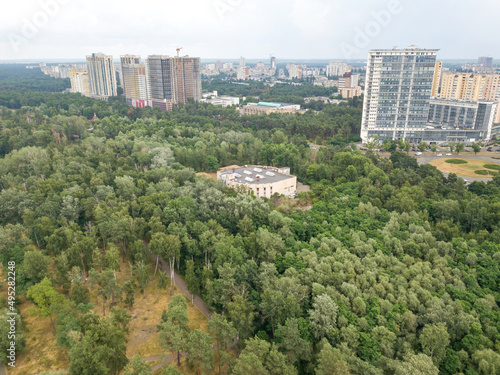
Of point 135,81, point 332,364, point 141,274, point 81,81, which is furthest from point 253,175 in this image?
point 81,81

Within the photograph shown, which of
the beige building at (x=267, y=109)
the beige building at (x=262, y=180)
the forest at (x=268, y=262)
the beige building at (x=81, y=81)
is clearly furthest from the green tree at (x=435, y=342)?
the beige building at (x=81, y=81)

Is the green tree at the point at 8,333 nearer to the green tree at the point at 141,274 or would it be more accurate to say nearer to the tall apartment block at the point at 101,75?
the green tree at the point at 141,274

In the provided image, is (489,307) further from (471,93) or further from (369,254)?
(471,93)

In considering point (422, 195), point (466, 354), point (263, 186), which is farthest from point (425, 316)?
point (263, 186)

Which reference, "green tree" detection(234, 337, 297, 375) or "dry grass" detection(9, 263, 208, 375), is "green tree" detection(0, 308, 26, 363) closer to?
"dry grass" detection(9, 263, 208, 375)

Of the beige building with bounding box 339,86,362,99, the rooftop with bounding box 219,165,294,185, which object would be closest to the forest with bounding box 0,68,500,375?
the rooftop with bounding box 219,165,294,185

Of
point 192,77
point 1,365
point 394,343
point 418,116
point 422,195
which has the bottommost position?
point 1,365

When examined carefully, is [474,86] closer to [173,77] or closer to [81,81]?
[173,77]

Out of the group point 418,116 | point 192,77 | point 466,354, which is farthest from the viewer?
point 192,77
